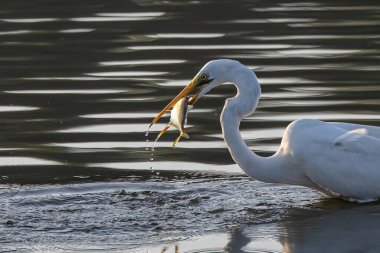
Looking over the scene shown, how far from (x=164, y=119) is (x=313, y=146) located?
148 inches

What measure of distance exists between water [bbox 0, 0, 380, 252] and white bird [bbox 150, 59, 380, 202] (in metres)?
0.26

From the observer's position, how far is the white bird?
10.9 meters

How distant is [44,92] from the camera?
1544 cm

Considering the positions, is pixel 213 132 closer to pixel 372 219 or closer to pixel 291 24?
pixel 372 219

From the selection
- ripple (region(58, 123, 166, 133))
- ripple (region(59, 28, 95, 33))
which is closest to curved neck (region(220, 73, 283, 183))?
ripple (region(58, 123, 166, 133))

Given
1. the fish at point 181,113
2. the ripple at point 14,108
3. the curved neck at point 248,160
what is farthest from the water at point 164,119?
the fish at point 181,113

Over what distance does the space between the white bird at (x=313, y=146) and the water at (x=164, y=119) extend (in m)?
0.26

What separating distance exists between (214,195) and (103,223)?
1.36m

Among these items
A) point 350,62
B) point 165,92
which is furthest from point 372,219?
point 350,62

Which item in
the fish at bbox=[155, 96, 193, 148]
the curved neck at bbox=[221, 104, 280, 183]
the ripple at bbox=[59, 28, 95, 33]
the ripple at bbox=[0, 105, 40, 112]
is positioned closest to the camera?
the fish at bbox=[155, 96, 193, 148]

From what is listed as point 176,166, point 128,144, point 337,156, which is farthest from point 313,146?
point 128,144

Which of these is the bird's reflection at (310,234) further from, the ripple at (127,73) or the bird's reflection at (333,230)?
the ripple at (127,73)

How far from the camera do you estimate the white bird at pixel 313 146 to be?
10930 mm

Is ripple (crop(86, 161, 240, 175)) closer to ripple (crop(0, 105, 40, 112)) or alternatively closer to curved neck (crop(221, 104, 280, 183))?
curved neck (crop(221, 104, 280, 183))
